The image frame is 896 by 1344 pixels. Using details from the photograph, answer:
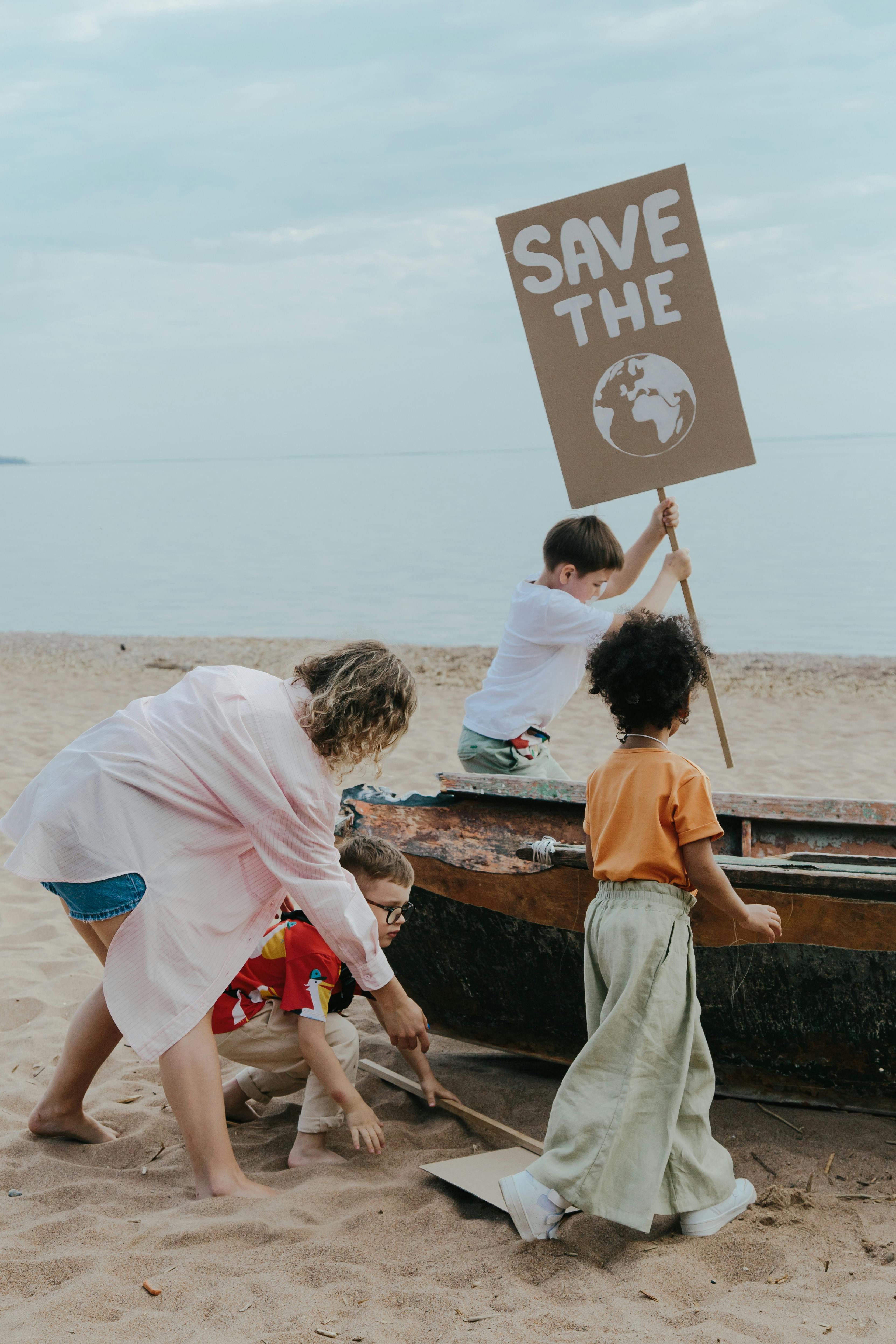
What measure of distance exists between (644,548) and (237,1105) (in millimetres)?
2590

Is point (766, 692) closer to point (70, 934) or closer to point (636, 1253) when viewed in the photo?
point (70, 934)

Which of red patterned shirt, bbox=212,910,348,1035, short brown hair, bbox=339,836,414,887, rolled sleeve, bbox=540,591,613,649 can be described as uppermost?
rolled sleeve, bbox=540,591,613,649

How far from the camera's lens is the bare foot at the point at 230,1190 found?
268 cm

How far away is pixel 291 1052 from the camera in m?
Answer: 2.97

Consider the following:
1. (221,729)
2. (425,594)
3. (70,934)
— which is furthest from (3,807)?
(425,594)

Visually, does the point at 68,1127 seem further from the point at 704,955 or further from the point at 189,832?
the point at 704,955

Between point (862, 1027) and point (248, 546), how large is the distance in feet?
101

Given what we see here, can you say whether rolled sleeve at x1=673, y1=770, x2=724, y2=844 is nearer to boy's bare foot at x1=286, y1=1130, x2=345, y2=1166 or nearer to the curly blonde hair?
the curly blonde hair

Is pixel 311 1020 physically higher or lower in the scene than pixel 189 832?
lower

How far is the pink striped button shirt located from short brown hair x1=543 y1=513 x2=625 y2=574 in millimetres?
1694

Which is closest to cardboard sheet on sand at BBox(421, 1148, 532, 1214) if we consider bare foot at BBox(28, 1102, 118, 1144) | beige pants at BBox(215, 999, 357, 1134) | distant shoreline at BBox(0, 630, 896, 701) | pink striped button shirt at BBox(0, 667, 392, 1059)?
beige pants at BBox(215, 999, 357, 1134)

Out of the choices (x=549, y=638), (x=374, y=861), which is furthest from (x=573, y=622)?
(x=374, y=861)

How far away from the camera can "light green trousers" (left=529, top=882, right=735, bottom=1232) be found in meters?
2.46

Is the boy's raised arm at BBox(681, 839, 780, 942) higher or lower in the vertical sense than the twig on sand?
higher
